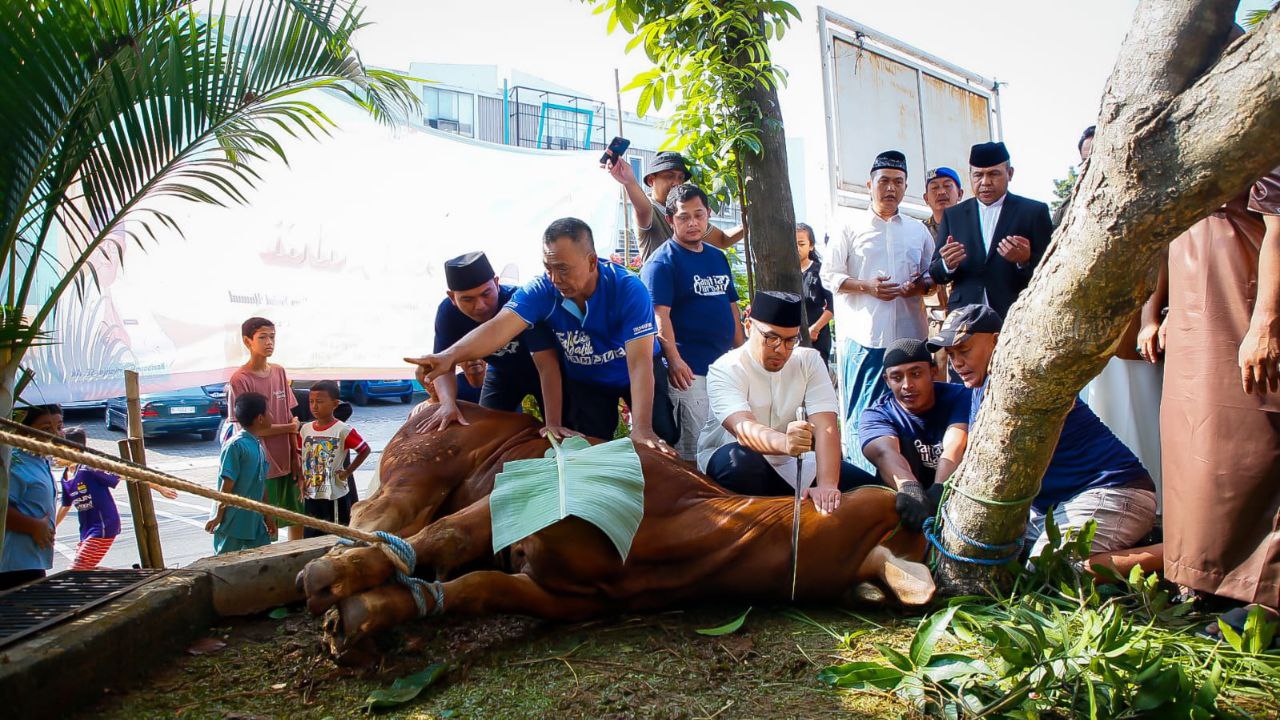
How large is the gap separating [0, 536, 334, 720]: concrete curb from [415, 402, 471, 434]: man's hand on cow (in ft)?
2.15

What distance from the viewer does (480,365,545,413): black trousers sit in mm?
4305

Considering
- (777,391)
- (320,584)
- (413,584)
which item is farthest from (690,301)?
(320,584)

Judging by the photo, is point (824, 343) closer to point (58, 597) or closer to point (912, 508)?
point (912, 508)

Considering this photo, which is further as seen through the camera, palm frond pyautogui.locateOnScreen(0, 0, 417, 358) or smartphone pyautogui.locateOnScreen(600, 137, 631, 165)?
smartphone pyautogui.locateOnScreen(600, 137, 631, 165)

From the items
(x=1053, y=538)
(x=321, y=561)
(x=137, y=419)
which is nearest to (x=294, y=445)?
(x=137, y=419)

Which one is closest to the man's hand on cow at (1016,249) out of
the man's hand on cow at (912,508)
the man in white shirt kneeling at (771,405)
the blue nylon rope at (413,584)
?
the man in white shirt kneeling at (771,405)

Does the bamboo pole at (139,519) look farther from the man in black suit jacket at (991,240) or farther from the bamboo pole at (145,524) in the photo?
the man in black suit jacket at (991,240)

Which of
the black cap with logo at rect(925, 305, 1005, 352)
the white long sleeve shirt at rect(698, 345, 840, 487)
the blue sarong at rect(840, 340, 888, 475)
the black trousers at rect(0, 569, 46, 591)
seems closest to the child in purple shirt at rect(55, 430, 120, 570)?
the black trousers at rect(0, 569, 46, 591)

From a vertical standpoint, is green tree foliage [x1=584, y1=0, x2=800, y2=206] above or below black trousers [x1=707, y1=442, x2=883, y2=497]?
above

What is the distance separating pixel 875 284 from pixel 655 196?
150 centimetres

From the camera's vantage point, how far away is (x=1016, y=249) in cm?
427

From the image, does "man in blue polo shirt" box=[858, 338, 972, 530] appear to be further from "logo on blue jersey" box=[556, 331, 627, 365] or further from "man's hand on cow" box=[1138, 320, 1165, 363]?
"logo on blue jersey" box=[556, 331, 627, 365]

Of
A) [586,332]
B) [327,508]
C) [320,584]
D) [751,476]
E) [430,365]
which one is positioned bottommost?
[327,508]

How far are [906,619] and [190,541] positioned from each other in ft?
22.7
